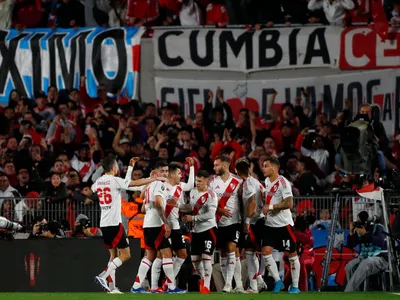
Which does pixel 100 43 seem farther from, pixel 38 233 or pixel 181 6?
pixel 38 233

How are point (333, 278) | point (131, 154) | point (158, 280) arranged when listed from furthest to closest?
point (131, 154), point (333, 278), point (158, 280)

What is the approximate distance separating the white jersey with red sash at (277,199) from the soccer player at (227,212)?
20.6 inches

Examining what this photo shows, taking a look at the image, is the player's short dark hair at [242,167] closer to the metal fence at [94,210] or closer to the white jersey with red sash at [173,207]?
the white jersey with red sash at [173,207]

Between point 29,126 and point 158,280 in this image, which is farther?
point 29,126

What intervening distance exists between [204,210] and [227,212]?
16.0 inches

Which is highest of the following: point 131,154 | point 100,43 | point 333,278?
point 100,43

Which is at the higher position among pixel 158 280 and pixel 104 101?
pixel 104 101

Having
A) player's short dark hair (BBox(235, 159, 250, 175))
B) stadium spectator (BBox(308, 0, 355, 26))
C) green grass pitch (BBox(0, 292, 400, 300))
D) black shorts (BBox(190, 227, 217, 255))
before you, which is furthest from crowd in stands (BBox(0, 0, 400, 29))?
green grass pitch (BBox(0, 292, 400, 300))


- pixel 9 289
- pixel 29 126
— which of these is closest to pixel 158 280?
pixel 9 289

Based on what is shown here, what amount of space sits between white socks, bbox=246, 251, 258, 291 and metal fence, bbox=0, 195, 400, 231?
238 centimetres

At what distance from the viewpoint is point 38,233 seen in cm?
2428

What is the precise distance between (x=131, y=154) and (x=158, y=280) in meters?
6.09

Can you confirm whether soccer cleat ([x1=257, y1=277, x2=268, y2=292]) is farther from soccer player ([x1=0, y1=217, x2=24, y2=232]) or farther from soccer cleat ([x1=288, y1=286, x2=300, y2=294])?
soccer player ([x1=0, y1=217, x2=24, y2=232])

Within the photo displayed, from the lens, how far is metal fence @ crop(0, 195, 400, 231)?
24.8m
